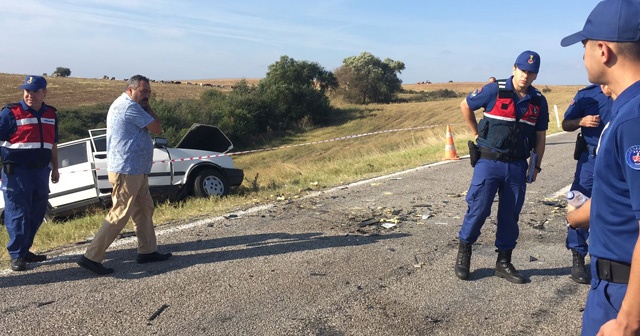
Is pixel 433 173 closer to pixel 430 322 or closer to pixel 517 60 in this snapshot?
pixel 517 60

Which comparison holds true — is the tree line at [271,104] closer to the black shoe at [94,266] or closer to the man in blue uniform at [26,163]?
the man in blue uniform at [26,163]

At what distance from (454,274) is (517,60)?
6.30 feet

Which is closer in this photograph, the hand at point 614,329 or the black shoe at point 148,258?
the hand at point 614,329

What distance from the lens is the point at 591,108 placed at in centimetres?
490

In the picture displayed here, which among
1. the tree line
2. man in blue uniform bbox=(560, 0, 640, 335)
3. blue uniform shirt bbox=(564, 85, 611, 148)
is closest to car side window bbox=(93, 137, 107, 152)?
blue uniform shirt bbox=(564, 85, 611, 148)

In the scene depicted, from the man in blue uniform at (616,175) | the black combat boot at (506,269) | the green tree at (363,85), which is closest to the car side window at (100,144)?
the black combat boot at (506,269)

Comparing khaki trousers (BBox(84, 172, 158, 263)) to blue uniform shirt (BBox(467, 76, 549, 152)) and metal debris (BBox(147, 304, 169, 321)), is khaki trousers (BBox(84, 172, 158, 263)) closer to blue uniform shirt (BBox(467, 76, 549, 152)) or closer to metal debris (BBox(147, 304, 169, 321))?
metal debris (BBox(147, 304, 169, 321))

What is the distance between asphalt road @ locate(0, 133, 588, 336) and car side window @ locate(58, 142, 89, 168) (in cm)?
357

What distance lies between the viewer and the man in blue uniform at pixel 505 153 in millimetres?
4422

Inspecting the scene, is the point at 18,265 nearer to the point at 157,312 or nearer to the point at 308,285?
the point at 157,312

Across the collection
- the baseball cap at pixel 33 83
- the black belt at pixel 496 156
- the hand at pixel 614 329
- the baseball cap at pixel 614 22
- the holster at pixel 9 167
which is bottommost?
the hand at pixel 614 329

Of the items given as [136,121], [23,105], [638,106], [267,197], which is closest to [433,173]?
Answer: [267,197]

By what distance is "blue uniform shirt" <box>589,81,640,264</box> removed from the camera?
1649 mm

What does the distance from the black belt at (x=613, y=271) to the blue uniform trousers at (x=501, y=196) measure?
100 inches
